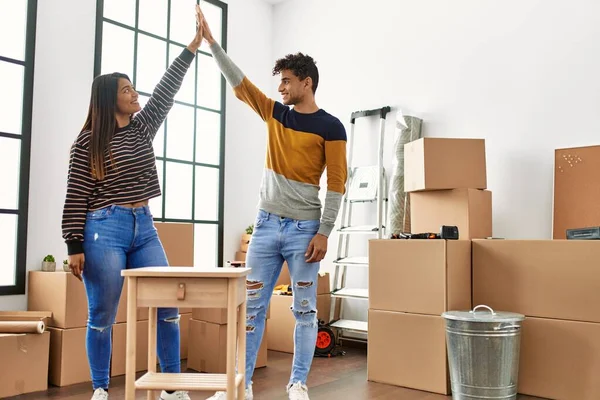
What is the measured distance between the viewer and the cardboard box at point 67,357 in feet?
9.45

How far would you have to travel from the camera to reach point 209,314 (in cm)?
323

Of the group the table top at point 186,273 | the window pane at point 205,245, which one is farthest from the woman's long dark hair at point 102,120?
the window pane at point 205,245

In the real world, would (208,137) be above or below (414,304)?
above

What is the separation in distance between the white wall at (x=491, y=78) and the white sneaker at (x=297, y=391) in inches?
73.0

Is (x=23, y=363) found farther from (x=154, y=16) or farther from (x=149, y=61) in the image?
(x=154, y=16)

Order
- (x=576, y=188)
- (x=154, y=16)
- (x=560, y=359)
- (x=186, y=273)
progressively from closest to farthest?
(x=186, y=273)
(x=560, y=359)
(x=576, y=188)
(x=154, y=16)

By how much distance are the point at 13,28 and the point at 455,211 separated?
2.80 meters

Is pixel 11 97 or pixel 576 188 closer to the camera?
pixel 576 188

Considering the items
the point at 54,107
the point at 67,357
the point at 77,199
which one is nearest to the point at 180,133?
the point at 54,107

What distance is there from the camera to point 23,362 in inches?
107

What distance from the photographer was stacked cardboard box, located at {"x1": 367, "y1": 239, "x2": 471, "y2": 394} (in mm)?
2832

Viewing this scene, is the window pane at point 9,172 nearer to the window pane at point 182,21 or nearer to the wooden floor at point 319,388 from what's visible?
the wooden floor at point 319,388

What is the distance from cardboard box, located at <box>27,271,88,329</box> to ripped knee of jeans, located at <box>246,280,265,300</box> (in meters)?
1.21

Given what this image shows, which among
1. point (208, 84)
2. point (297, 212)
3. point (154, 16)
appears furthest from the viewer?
point (208, 84)
